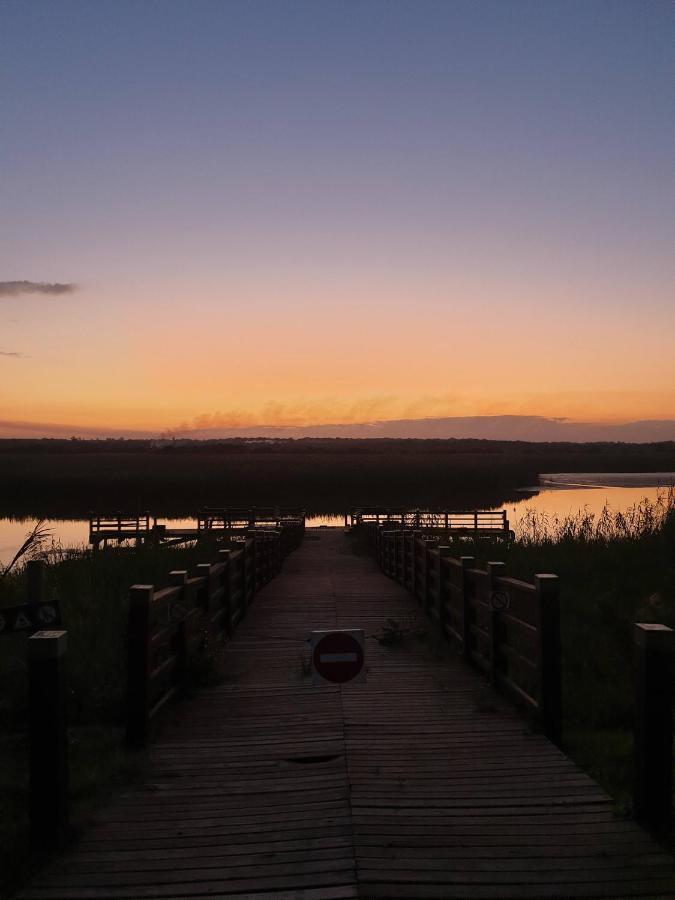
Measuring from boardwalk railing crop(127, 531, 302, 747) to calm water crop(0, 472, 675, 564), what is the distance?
49.0 ft

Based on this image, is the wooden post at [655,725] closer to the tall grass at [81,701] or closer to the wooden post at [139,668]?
the tall grass at [81,701]

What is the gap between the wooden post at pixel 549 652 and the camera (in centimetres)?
655

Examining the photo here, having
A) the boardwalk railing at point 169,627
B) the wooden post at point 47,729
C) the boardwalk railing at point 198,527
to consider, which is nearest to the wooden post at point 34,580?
the boardwalk railing at point 169,627

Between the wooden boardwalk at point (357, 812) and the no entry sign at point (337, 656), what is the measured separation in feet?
1.97

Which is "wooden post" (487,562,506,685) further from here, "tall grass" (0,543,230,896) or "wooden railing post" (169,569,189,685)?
"tall grass" (0,543,230,896)

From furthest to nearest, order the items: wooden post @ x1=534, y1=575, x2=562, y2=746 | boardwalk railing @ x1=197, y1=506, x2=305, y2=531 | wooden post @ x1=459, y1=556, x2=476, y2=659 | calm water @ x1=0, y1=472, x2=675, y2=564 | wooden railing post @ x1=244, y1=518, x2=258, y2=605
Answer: calm water @ x1=0, y1=472, x2=675, y2=564 < boardwalk railing @ x1=197, y1=506, x2=305, y2=531 < wooden railing post @ x1=244, y1=518, x2=258, y2=605 < wooden post @ x1=459, y1=556, x2=476, y2=659 < wooden post @ x1=534, y1=575, x2=562, y2=746

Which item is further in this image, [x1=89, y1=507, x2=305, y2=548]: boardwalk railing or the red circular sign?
[x1=89, y1=507, x2=305, y2=548]: boardwalk railing

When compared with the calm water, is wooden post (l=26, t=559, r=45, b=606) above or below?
above

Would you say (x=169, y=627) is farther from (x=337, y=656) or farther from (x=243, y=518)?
(x=243, y=518)

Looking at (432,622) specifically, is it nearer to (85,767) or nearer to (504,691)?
(504,691)

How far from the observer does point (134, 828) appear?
15.9 ft

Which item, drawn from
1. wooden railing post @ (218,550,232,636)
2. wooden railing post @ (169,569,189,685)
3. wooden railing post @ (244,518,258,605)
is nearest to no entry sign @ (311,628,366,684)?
wooden railing post @ (169,569,189,685)

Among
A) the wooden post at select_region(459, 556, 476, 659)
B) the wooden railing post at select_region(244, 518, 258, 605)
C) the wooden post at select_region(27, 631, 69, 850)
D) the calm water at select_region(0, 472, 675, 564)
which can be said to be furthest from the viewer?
the calm water at select_region(0, 472, 675, 564)

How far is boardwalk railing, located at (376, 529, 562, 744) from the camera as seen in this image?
6.58 meters
